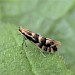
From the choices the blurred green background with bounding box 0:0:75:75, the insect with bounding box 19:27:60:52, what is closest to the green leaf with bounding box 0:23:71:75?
the insect with bounding box 19:27:60:52

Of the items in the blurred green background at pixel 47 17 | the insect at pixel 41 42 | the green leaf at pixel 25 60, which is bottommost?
the green leaf at pixel 25 60

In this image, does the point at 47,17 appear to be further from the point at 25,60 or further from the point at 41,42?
the point at 25,60

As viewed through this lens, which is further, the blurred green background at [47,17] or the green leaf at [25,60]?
the blurred green background at [47,17]

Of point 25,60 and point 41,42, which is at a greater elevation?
point 41,42

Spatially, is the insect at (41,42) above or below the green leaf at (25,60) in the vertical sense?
above

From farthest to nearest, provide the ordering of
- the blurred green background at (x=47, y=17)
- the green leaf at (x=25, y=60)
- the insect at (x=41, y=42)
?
the blurred green background at (x=47, y=17)
the insect at (x=41, y=42)
the green leaf at (x=25, y=60)

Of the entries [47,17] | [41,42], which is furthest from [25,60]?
[47,17]

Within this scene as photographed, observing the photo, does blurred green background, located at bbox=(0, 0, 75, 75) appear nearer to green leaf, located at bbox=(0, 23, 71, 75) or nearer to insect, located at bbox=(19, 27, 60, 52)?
insect, located at bbox=(19, 27, 60, 52)

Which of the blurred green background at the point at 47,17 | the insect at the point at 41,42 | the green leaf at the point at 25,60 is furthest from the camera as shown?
the blurred green background at the point at 47,17

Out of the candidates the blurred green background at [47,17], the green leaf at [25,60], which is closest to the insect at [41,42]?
the green leaf at [25,60]

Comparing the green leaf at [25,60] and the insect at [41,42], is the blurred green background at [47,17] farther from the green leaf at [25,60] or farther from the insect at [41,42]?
the green leaf at [25,60]
